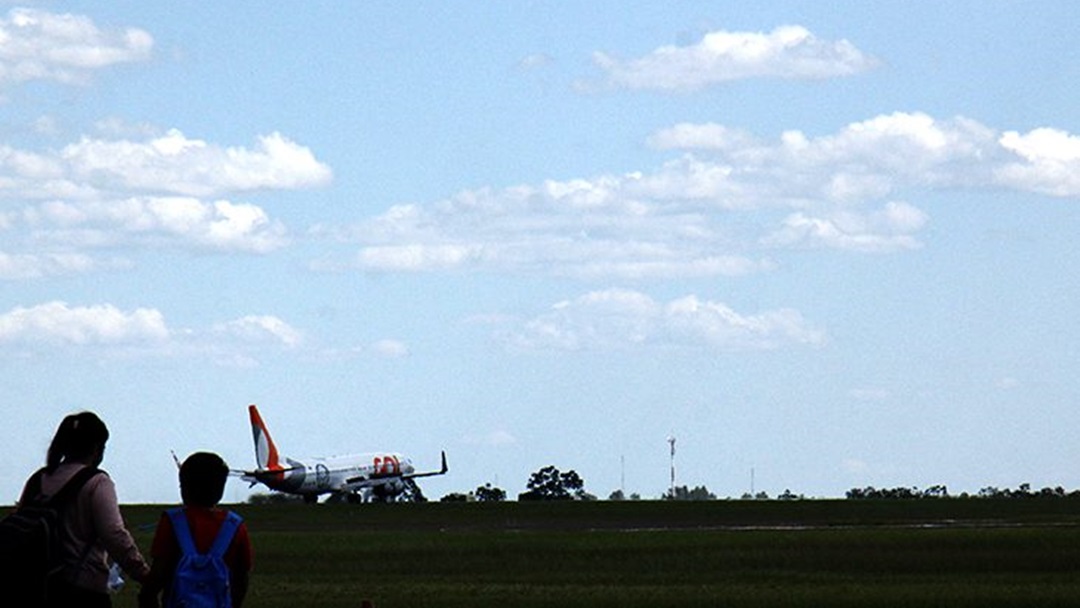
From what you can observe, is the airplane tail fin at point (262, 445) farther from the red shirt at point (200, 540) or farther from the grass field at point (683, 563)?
the red shirt at point (200, 540)

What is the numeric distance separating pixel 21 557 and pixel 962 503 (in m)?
87.3

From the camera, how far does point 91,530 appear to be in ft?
50.6

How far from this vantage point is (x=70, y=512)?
50.4 ft

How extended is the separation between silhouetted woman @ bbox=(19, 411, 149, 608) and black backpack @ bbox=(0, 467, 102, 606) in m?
0.04

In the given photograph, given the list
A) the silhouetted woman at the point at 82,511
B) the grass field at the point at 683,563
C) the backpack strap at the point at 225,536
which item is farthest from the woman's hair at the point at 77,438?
the grass field at the point at 683,563

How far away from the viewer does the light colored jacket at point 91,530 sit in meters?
15.2

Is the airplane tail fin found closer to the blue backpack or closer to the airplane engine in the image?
the airplane engine

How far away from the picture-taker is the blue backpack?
14820 mm

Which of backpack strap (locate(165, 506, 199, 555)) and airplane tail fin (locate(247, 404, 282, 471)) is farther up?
airplane tail fin (locate(247, 404, 282, 471))

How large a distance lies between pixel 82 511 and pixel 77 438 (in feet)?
1.58

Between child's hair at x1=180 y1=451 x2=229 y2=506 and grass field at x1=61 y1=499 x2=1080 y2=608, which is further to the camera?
grass field at x1=61 y1=499 x2=1080 y2=608

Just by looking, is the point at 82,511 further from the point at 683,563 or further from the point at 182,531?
the point at 683,563

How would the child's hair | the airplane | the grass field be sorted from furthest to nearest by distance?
the airplane
the grass field
the child's hair

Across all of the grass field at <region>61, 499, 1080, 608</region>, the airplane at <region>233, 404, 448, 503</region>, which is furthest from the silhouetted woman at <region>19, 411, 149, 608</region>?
the airplane at <region>233, 404, 448, 503</region>
